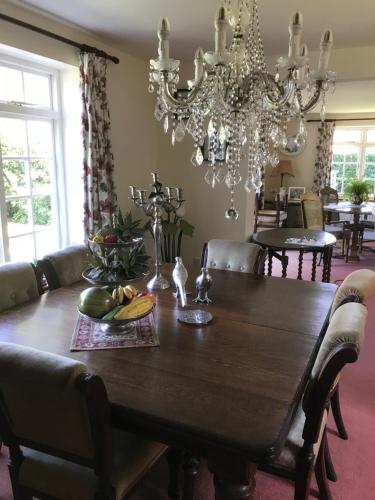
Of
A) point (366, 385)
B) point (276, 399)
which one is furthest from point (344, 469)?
point (276, 399)

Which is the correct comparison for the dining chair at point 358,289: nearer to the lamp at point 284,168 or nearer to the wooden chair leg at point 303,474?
the wooden chair leg at point 303,474

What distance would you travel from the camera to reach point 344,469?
75.0 inches

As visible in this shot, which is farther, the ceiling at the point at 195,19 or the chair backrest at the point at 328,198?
the chair backrest at the point at 328,198

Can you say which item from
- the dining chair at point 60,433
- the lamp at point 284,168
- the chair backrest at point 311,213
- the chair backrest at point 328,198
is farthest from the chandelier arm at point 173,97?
the lamp at point 284,168

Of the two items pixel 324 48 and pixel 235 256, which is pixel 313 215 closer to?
pixel 235 256

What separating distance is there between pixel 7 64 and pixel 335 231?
4839 mm

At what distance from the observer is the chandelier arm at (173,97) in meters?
1.90

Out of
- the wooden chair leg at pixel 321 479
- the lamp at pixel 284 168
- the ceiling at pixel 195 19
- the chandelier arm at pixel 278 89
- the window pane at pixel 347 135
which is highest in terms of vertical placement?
the ceiling at pixel 195 19

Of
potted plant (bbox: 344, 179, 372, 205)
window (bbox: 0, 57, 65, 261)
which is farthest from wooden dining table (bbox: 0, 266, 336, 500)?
potted plant (bbox: 344, 179, 372, 205)

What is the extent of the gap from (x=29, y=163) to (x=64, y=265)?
4.16 ft

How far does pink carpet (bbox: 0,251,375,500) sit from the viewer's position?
1748mm

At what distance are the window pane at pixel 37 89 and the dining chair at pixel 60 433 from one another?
8.66 ft

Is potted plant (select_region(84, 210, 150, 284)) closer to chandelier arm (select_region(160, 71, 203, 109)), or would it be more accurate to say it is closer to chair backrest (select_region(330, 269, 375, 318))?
chandelier arm (select_region(160, 71, 203, 109))

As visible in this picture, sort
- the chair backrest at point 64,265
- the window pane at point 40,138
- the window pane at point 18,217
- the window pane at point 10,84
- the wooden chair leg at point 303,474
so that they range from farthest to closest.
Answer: the window pane at point 40,138 < the window pane at point 18,217 < the window pane at point 10,84 < the chair backrest at point 64,265 < the wooden chair leg at point 303,474
